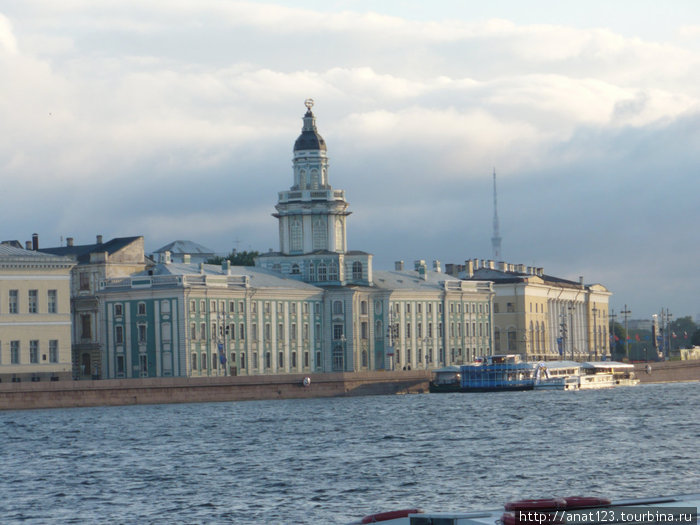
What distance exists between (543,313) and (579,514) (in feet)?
437

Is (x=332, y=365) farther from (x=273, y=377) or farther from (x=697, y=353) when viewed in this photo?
(x=697, y=353)

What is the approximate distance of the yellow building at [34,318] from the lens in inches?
3499

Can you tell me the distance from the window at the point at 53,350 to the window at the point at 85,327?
20.2 m

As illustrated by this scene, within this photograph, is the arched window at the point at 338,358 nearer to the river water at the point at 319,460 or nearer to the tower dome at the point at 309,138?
the tower dome at the point at 309,138

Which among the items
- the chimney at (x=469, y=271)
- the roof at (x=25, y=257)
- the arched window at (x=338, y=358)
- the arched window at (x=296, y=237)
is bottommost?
the arched window at (x=338, y=358)

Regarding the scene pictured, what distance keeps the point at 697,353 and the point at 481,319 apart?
50.6 m

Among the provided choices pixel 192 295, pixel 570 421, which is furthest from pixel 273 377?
pixel 570 421

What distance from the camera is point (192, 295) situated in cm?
10406

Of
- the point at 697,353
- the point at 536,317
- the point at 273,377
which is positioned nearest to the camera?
the point at 273,377

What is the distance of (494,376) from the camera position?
111688 millimetres

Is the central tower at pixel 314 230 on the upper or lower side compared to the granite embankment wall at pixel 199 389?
upper

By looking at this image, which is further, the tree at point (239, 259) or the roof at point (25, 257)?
the tree at point (239, 259)

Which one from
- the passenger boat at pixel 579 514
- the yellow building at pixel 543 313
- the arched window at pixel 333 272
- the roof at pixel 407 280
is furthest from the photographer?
the yellow building at pixel 543 313

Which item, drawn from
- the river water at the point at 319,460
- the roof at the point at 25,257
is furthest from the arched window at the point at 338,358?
the river water at the point at 319,460
